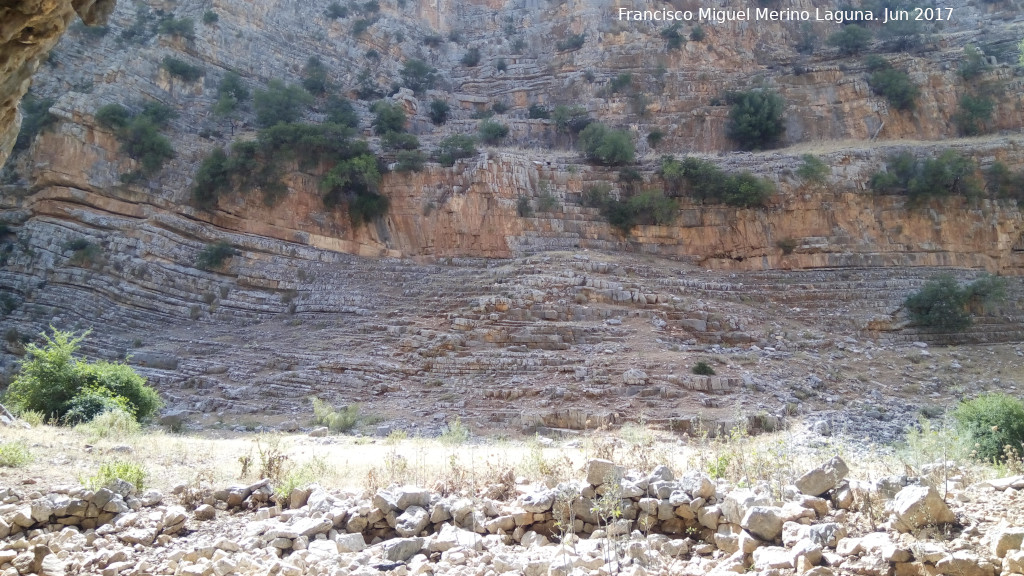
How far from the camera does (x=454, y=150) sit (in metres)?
25.5

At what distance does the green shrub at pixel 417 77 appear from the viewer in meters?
34.8

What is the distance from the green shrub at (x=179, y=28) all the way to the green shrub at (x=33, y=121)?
720 centimetres

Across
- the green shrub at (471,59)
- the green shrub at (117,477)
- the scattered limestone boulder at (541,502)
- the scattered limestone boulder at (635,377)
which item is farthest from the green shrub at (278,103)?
the scattered limestone boulder at (541,502)

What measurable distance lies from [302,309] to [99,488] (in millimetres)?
14494

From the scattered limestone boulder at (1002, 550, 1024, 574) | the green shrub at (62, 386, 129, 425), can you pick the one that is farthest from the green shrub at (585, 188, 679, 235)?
the scattered limestone boulder at (1002, 550, 1024, 574)

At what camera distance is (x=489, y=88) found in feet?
117

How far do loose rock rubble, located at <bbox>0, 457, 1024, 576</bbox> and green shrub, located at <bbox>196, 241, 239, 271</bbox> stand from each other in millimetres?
15923

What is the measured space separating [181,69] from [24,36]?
25.4 metres

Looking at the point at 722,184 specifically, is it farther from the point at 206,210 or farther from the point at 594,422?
the point at 206,210

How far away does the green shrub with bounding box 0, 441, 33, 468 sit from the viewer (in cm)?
740

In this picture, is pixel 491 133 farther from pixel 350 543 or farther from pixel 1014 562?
pixel 1014 562

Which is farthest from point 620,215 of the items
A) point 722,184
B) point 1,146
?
point 1,146

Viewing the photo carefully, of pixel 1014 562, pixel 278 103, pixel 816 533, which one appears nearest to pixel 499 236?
pixel 278 103

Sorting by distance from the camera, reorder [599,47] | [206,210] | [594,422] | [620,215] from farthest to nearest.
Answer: [599,47]
[620,215]
[206,210]
[594,422]
